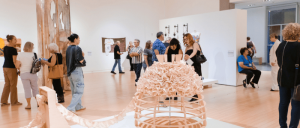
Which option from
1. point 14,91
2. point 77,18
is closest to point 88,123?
point 14,91

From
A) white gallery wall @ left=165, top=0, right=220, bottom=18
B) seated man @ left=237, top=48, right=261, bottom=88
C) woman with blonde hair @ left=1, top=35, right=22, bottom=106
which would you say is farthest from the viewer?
white gallery wall @ left=165, top=0, right=220, bottom=18

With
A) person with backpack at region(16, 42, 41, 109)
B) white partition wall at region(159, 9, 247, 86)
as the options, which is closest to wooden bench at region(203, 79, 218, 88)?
white partition wall at region(159, 9, 247, 86)

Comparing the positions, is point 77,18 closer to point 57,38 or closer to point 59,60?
point 57,38

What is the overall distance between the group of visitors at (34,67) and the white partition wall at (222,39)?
186 inches

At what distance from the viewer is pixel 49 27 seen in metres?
6.45

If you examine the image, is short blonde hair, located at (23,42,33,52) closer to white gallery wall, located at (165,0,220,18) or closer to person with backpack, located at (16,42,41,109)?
person with backpack, located at (16,42,41,109)

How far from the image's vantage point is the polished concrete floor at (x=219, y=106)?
13.3 feet

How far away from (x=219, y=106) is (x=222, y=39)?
11.0 ft

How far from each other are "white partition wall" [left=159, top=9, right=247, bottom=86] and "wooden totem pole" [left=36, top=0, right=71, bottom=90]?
441 cm

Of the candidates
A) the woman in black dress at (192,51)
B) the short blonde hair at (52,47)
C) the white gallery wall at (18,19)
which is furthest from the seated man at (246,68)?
the white gallery wall at (18,19)

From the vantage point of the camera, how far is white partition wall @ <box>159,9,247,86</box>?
291 inches

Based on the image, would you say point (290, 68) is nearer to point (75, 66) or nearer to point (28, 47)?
point (75, 66)

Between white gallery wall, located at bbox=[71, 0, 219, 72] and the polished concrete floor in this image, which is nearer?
the polished concrete floor

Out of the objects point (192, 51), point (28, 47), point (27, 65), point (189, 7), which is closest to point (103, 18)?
point (189, 7)
